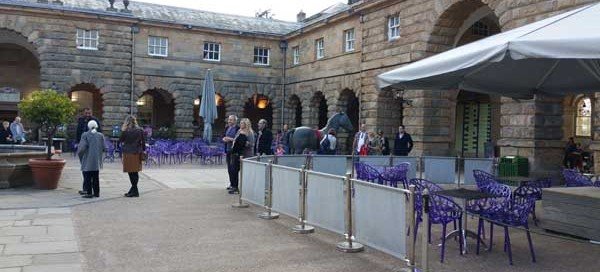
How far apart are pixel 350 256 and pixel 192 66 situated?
942 inches

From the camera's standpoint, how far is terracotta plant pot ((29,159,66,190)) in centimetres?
1078

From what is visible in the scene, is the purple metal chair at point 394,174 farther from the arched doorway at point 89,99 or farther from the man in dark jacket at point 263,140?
the arched doorway at point 89,99

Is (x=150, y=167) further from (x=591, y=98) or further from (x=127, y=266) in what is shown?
(x=591, y=98)

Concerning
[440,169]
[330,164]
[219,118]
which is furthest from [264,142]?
[219,118]

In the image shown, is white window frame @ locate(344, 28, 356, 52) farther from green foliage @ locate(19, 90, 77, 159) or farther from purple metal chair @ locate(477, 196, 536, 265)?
purple metal chair @ locate(477, 196, 536, 265)

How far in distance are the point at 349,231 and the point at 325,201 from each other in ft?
1.90

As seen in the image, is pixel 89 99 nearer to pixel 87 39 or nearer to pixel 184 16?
pixel 87 39

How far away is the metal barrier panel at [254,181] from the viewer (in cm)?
844

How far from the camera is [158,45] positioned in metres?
27.7

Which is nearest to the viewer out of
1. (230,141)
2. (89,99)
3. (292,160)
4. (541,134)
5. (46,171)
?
(46,171)

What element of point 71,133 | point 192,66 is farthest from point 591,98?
point 71,133

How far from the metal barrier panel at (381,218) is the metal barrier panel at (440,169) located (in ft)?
20.8

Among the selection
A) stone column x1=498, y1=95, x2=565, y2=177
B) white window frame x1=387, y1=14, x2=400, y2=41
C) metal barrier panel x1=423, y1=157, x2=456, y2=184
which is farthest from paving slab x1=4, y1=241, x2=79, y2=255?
white window frame x1=387, y1=14, x2=400, y2=41

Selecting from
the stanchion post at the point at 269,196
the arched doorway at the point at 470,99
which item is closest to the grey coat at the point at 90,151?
the stanchion post at the point at 269,196
